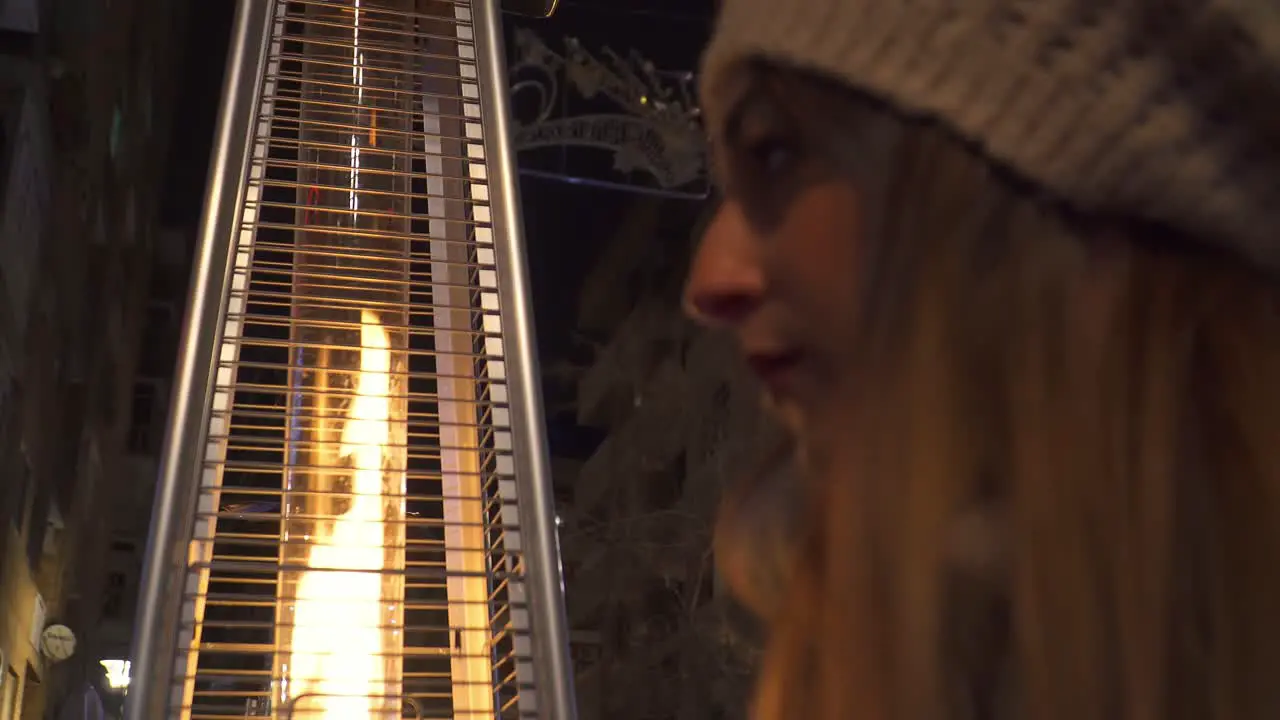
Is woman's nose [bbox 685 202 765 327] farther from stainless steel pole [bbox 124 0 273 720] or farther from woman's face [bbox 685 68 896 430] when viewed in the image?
stainless steel pole [bbox 124 0 273 720]

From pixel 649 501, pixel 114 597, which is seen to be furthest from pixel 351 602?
pixel 114 597

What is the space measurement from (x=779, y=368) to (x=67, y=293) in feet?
22.2

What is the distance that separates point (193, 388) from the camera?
1088mm

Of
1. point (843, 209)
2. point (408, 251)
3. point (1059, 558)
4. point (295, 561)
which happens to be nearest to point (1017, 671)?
point (1059, 558)

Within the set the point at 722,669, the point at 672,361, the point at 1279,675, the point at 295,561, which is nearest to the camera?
the point at 1279,675

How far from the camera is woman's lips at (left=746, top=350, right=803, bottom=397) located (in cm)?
38

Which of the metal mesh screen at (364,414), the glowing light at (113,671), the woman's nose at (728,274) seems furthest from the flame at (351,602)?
the glowing light at (113,671)

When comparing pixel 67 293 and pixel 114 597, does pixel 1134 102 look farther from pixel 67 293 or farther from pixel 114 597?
pixel 114 597

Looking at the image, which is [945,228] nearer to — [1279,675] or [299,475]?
[1279,675]

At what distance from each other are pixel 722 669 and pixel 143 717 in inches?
162

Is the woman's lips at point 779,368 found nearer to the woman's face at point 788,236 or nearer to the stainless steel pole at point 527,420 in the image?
the woman's face at point 788,236

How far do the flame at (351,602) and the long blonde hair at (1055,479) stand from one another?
835mm

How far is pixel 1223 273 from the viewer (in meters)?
0.34

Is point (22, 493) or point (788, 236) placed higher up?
point (22, 493)
